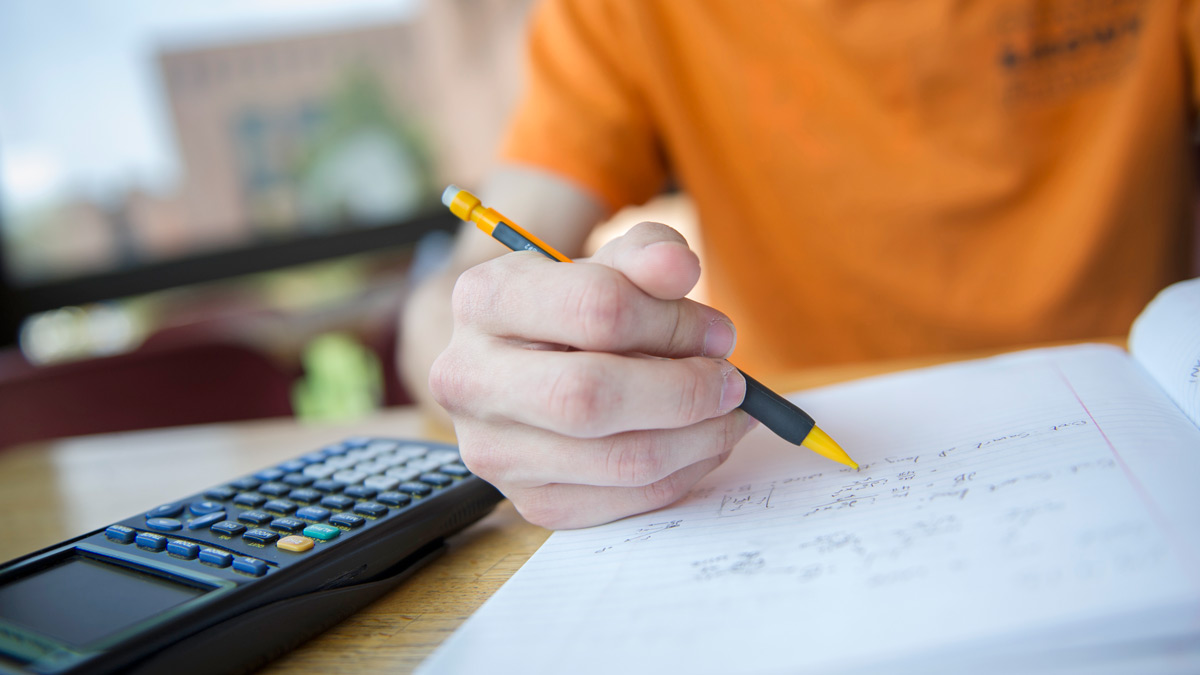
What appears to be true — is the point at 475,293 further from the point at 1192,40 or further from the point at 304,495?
the point at 1192,40

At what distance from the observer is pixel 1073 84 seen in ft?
2.16

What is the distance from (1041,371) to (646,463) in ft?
0.76

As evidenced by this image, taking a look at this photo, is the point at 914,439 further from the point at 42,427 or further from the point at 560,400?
the point at 42,427

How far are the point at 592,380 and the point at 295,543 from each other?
0.14 metres

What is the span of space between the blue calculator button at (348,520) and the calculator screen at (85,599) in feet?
0.20

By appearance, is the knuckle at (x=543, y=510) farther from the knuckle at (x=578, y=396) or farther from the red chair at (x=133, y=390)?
the red chair at (x=133, y=390)

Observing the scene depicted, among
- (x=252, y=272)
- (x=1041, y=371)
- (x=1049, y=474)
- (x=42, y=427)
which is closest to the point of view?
(x=1049, y=474)

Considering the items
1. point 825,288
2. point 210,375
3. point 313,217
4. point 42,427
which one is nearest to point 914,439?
point 825,288

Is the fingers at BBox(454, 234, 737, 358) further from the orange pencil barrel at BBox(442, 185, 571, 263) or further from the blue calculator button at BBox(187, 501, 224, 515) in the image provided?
the blue calculator button at BBox(187, 501, 224, 515)

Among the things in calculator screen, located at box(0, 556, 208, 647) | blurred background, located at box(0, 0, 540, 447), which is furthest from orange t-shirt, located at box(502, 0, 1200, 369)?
blurred background, located at box(0, 0, 540, 447)

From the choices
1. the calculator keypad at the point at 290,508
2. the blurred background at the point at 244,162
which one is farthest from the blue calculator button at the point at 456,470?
the blurred background at the point at 244,162

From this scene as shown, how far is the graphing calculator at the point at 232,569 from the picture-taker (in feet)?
0.79

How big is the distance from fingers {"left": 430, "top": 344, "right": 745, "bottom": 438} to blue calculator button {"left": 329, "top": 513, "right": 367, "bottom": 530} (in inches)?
3.1

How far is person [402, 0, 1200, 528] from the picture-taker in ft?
2.13
